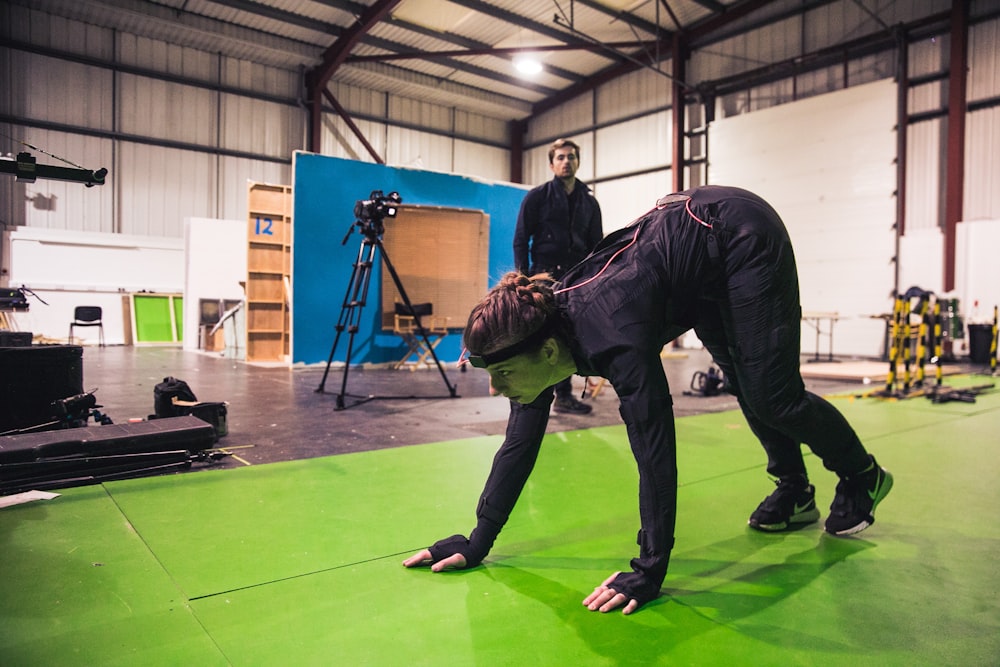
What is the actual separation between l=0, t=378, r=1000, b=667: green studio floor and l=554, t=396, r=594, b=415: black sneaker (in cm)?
155

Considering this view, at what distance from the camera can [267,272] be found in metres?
7.87

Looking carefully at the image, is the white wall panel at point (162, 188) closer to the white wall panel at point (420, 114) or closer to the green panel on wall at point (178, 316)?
the green panel on wall at point (178, 316)

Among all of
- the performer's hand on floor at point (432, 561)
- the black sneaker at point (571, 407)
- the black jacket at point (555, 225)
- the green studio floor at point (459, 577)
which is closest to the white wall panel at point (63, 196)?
the black jacket at point (555, 225)

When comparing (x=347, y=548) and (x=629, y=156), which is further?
(x=629, y=156)

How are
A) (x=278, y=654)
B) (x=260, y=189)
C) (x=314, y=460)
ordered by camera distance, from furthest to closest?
(x=260, y=189)
(x=314, y=460)
(x=278, y=654)

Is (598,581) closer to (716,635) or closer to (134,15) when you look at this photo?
(716,635)

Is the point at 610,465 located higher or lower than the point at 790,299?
lower

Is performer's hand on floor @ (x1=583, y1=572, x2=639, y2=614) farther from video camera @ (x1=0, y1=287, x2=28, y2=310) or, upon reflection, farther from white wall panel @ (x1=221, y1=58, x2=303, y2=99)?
white wall panel @ (x1=221, y1=58, x2=303, y2=99)

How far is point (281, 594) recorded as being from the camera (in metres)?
1.33

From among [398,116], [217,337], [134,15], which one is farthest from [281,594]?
[398,116]

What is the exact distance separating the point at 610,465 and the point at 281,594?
1591mm

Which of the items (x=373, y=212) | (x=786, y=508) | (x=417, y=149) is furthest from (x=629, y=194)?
(x=786, y=508)

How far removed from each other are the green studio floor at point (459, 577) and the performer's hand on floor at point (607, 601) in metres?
0.02

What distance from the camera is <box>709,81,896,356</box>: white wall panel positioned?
31.6 ft
